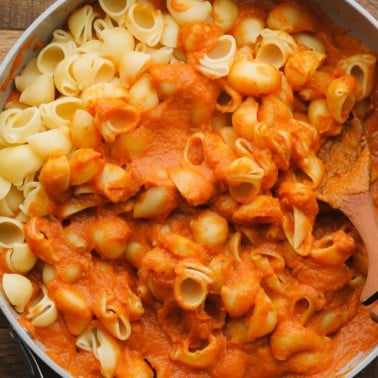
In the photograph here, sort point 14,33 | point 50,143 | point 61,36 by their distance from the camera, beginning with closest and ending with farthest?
point 50,143
point 61,36
point 14,33

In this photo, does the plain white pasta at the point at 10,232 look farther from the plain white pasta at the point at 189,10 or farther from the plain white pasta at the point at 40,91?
the plain white pasta at the point at 189,10

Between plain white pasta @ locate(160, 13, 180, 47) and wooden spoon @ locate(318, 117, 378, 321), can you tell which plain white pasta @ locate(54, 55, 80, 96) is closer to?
plain white pasta @ locate(160, 13, 180, 47)

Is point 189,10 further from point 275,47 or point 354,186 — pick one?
point 354,186

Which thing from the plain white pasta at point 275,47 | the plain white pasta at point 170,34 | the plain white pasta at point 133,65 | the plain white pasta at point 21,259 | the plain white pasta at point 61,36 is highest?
the plain white pasta at point 275,47

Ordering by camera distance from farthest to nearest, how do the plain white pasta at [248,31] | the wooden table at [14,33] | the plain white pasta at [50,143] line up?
the wooden table at [14,33]
the plain white pasta at [248,31]
the plain white pasta at [50,143]

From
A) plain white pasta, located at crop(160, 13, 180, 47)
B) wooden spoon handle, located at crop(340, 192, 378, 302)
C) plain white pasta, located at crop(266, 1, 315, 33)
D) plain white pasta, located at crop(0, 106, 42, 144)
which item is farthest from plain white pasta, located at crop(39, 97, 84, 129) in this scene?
wooden spoon handle, located at crop(340, 192, 378, 302)


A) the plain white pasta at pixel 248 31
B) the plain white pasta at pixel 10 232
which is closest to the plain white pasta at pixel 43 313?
the plain white pasta at pixel 10 232

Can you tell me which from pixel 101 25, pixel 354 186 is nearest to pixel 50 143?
pixel 101 25
